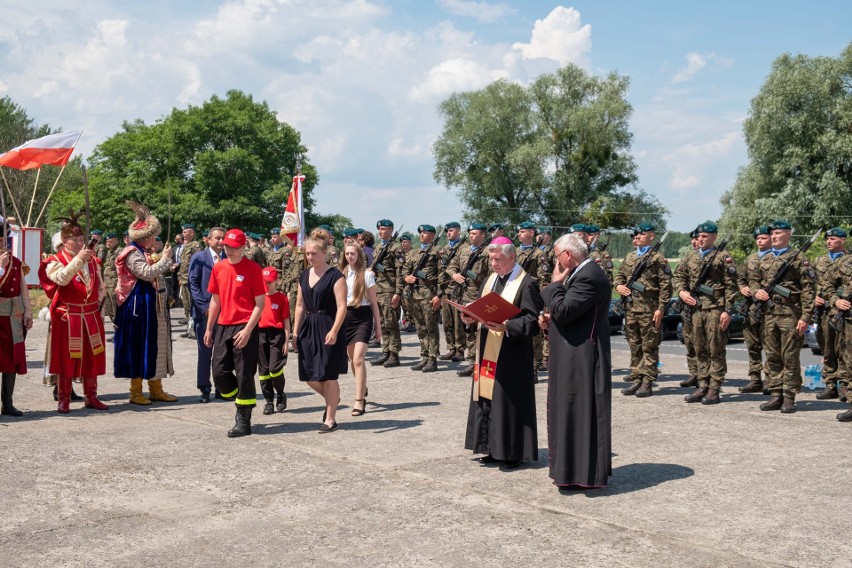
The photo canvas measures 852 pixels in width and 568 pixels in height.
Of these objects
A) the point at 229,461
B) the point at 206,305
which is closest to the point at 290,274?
the point at 206,305

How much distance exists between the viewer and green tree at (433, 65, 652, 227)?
2286 inches

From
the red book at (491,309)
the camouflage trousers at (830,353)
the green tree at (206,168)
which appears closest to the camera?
the red book at (491,309)

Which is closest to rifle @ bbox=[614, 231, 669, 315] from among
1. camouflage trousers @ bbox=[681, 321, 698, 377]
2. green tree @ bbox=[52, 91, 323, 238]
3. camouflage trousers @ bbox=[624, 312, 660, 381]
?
camouflage trousers @ bbox=[624, 312, 660, 381]

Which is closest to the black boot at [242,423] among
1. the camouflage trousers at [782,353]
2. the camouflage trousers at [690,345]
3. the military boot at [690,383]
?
the camouflage trousers at [690,345]

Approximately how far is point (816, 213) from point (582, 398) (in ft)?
129

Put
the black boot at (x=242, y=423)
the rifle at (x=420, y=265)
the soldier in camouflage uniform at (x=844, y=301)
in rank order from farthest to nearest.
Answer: the rifle at (x=420, y=265)
the soldier in camouflage uniform at (x=844, y=301)
the black boot at (x=242, y=423)

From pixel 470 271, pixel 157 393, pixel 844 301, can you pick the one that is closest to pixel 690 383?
pixel 844 301

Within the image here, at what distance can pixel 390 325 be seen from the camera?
13.6 metres

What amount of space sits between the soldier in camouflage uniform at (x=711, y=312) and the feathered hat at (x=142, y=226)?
6.09m

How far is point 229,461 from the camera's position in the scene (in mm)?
7473

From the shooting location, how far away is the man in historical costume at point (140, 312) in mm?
10055

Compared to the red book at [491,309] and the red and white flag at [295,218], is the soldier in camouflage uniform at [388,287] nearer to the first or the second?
the red and white flag at [295,218]

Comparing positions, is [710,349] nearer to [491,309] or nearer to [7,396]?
[491,309]

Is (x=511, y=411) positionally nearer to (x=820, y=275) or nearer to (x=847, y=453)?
(x=847, y=453)
